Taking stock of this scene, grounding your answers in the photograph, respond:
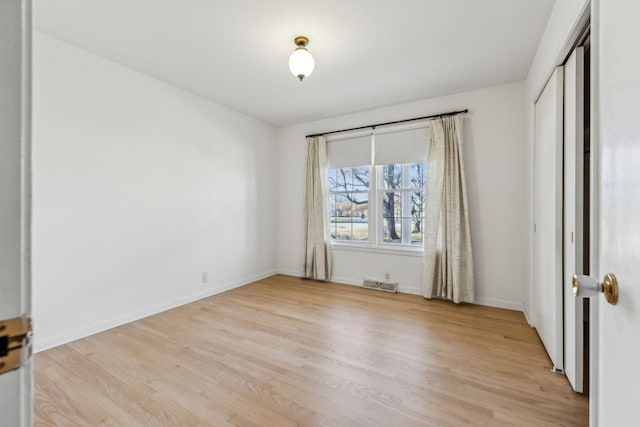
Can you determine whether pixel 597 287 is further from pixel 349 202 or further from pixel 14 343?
pixel 349 202

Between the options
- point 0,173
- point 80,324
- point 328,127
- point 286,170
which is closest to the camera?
point 0,173

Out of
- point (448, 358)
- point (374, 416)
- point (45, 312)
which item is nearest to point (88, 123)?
point (45, 312)

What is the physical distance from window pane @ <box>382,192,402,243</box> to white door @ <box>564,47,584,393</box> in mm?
2205

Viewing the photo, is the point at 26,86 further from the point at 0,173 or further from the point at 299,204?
the point at 299,204

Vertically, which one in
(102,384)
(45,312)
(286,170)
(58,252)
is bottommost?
(102,384)

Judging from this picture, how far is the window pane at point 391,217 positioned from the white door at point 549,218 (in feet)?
5.38

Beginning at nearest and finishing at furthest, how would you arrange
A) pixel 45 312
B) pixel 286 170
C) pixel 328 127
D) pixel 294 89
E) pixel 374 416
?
pixel 374 416, pixel 45 312, pixel 294 89, pixel 328 127, pixel 286 170

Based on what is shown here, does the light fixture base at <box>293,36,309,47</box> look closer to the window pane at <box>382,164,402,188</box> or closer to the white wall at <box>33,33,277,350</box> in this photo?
the white wall at <box>33,33,277,350</box>

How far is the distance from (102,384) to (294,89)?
3298 mm

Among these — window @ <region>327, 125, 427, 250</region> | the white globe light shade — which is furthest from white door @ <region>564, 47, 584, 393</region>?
window @ <region>327, 125, 427, 250</region>

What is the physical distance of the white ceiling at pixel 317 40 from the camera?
213 centimetres

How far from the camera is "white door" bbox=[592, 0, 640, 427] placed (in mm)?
716

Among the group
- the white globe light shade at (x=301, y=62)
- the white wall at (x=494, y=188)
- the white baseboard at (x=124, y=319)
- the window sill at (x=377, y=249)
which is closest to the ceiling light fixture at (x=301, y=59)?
the white globe light shade at (x=301, y=62)

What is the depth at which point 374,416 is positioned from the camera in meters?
1.63
